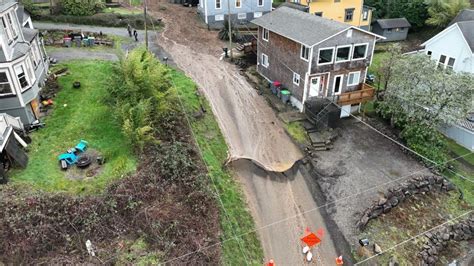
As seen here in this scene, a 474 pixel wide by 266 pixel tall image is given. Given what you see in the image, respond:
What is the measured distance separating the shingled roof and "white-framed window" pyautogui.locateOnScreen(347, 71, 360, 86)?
404 cm

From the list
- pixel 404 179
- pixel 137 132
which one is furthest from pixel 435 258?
pixel 137 132

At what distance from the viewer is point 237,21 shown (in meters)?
45.1

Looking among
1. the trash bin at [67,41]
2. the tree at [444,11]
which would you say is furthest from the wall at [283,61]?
the tree at [444,11]

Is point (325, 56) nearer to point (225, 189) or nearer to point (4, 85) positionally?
point (225, 189)

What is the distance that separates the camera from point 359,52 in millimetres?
27344

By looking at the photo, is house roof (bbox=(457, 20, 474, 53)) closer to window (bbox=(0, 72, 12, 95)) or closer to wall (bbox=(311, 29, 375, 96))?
wall (bbox=(311, 29, 375, 96))

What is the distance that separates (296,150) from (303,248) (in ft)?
26.7

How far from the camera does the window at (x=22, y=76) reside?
69.1 ft

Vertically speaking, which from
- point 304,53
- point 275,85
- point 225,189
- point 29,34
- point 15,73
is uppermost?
point 29,34

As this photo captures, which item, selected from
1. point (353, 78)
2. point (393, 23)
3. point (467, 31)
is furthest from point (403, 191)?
point (393, 23)

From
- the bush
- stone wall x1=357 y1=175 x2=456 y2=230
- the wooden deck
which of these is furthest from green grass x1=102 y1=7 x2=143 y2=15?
stone wall x1=357 y1=175 x2=456 y2=230

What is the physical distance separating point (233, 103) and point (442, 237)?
1717 cm

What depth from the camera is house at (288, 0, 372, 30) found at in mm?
41062

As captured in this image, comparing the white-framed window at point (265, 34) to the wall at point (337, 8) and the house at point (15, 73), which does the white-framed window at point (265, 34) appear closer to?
the wall at point (337, 8)
